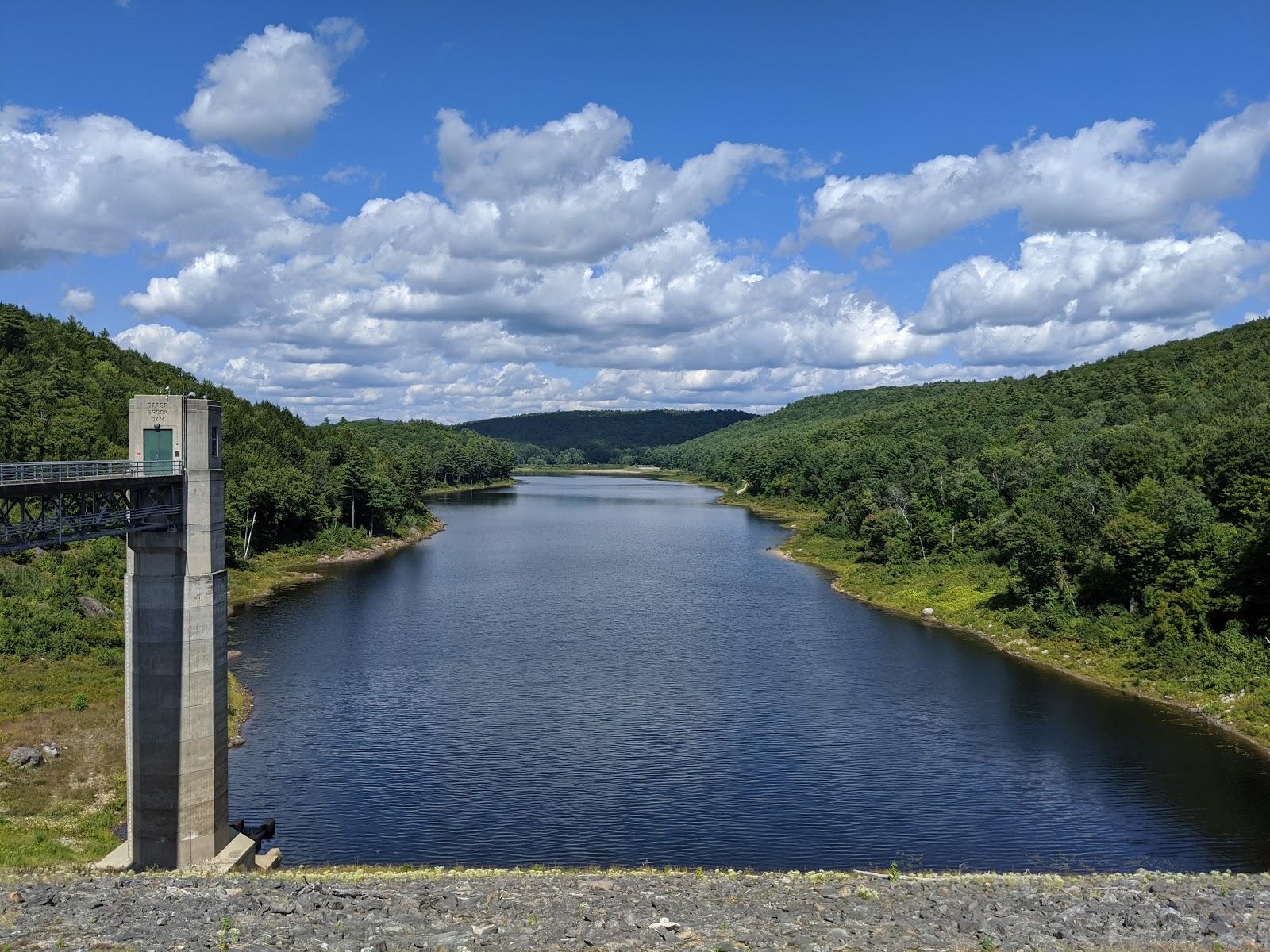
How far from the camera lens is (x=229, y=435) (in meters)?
104

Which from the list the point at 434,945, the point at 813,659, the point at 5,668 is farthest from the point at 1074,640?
the point at 5,668

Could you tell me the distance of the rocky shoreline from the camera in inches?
762

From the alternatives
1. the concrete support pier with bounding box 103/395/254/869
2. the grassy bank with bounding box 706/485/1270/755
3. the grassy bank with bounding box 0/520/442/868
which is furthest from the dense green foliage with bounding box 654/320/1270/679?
the grassy bank with bounding box 0/520/442/868

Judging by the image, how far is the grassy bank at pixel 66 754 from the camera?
27.9 meters

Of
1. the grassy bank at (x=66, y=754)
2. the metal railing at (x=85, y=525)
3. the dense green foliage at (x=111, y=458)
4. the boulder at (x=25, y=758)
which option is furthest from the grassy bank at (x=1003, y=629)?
the dense green foliage at (x=111, y=458)

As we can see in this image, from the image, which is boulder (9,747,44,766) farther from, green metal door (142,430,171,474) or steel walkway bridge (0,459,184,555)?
green metal door (142,430,171,474)

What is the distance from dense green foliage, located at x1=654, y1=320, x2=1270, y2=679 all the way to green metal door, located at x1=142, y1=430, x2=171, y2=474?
1791 inches

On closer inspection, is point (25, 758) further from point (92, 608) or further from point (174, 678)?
point (92, 608)

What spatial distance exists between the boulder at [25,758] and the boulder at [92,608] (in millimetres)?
18432

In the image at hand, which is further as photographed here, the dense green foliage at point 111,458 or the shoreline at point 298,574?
the dense green foliage at point 111,458

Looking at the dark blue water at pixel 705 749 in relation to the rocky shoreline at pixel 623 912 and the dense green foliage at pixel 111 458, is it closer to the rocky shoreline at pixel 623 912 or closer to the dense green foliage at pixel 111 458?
the rocky shoreline at pixel 623 912

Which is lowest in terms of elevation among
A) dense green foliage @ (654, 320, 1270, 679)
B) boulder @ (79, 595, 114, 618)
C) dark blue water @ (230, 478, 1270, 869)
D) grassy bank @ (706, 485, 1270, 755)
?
dark blue water @ (230, 478, 1270, 869)

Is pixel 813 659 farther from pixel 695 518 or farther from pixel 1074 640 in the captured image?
pixel 695 518

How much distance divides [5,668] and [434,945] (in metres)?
32.3
